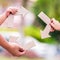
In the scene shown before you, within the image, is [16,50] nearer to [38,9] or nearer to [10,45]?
[10,45]

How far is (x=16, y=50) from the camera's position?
1342mm

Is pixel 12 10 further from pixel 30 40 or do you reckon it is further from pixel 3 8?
pixel 30 40

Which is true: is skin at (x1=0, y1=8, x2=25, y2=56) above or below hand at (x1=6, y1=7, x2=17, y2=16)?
below

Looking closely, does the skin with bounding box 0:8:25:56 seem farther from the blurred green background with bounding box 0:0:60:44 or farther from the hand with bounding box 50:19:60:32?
the hand with bounding box 50:19:60:32

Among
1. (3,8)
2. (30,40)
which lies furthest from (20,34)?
(3,8)

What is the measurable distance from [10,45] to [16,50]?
0.16ft

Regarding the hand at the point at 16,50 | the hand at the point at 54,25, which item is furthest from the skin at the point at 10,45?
the hand at the point at 54,25

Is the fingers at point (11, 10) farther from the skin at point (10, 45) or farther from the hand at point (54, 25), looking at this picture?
the hand at point (54, 25)

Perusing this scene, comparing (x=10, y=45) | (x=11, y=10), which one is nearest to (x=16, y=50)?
(x=10, y=45)

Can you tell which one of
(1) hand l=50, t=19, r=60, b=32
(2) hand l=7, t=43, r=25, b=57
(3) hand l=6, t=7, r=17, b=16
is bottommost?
(2) hand l=7, t=43, r=25, b=57

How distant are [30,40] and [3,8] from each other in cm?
25

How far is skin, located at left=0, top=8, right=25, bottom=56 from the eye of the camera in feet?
4.33

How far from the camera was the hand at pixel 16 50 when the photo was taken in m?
1.33

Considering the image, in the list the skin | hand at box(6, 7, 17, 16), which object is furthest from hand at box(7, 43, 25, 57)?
hand at box(6, 7, 17, 16)
